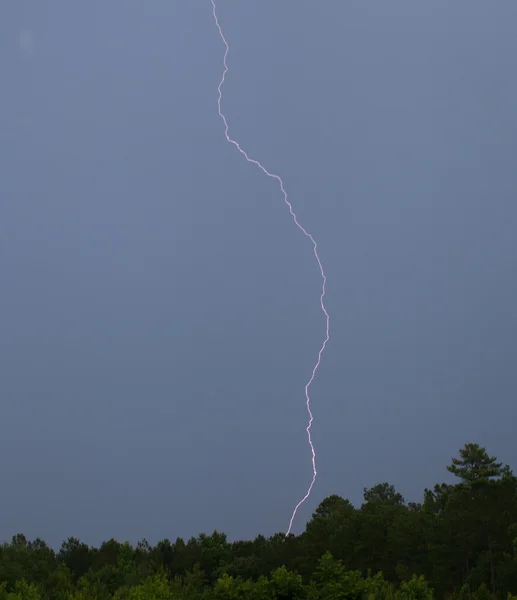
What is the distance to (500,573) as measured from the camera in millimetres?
22578

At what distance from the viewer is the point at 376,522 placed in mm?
28531

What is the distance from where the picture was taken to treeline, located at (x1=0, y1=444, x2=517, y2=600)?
14.6 meters

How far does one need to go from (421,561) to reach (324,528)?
5.64 m

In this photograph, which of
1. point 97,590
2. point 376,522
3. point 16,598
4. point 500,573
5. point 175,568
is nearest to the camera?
point 16,598

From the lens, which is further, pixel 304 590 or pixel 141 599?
pixel 141 599

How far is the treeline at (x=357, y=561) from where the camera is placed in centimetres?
1457

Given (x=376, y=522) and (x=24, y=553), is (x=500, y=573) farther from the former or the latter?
(x=24, y=553)

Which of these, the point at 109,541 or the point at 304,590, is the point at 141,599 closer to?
the point at 304,590

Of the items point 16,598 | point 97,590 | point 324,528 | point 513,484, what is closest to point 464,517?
point 513,484

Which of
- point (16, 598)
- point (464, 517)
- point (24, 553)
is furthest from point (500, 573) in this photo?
point (24, 553)

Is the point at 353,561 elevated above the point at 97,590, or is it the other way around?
the point at 353,561

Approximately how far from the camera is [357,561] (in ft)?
93.2

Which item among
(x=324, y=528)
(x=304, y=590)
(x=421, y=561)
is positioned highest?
(x=324, y=528)

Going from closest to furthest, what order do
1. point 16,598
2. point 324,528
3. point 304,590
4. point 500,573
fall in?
1. point 304,590
2. point 16,598
3. point 500,573
4. point 324,528
